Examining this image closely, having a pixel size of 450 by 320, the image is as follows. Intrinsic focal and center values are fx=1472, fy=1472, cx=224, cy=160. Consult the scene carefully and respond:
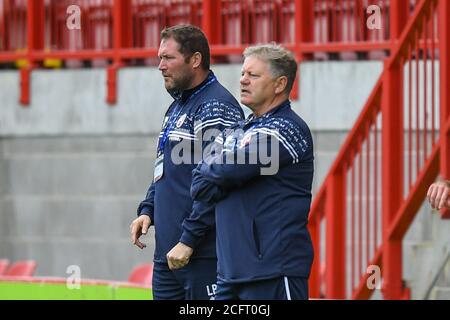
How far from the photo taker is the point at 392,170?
9.93 metres

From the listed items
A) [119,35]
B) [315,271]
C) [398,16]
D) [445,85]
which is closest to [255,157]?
[445,85]

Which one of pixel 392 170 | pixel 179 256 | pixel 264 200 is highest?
pixel 264 200

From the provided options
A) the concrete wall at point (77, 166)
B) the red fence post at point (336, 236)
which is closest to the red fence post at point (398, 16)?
the red fence post at point (336, 236)

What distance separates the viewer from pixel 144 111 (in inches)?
596

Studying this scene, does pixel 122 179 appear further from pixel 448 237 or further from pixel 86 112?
pixel 448 237

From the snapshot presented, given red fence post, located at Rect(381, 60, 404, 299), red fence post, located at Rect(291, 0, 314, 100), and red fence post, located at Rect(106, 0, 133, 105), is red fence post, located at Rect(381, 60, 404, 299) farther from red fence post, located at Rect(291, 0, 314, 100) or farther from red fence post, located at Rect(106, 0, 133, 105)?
red fence post, located at Rect(106, 0, 133, 105)

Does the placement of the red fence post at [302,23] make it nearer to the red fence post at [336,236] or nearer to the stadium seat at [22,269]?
the stadium seat at [22,269]

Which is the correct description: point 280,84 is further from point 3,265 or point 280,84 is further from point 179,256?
point 3,265

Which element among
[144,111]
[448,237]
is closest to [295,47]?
[144,111]

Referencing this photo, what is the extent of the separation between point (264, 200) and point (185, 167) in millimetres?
843

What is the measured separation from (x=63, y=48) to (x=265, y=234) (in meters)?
9.61

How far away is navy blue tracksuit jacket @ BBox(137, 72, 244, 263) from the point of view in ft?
24.5

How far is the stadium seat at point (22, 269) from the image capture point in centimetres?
1437
